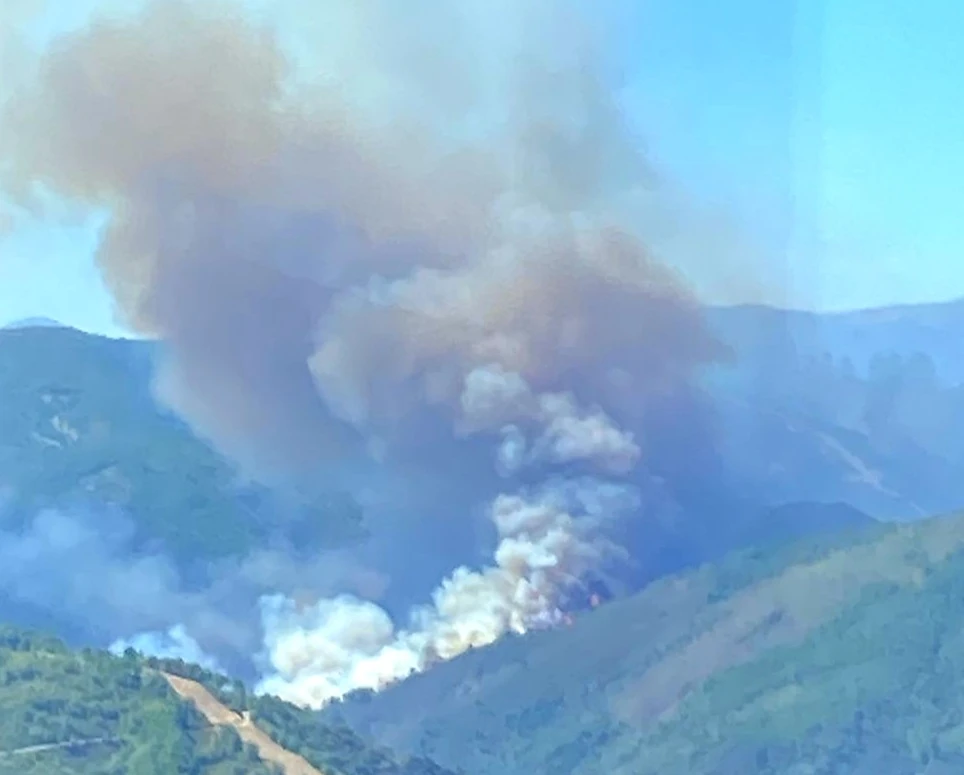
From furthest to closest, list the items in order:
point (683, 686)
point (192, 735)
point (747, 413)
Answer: point (747, 413) < point (683, 686) < point (192, 735)

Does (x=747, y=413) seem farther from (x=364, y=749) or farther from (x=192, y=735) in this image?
(x=192, y=735)

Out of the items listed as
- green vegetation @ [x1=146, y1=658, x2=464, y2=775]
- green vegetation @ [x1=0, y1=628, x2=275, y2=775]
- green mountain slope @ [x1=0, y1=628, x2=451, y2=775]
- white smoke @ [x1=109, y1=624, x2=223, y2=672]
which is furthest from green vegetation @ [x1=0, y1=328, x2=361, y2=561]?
green vegetation @ [x1=0, y1=628, x2=275, y2=775]

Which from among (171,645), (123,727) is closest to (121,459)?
(171,645)

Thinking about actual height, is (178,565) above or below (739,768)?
above

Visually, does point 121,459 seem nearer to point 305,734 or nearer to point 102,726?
point 305,734

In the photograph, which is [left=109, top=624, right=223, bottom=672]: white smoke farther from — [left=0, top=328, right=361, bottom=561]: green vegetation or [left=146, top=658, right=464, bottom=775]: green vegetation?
[left=146, top=658, right=464, bottom=775]: green vegetation

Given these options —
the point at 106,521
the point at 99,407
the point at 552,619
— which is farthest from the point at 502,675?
the point at 99,407
